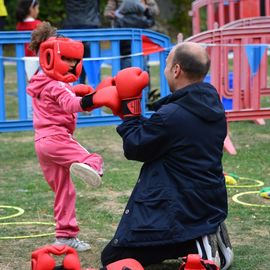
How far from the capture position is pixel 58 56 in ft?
15.8

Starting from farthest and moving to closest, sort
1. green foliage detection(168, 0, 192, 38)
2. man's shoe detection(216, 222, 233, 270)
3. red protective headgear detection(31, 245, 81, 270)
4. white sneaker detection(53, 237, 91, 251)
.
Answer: green foliage detection(168, 0, 192, 38)
white sneaker detection(53, 237, 91, 251)
man's shoe detection(216, 222, 233, 270)
red protective headgear detection(31, 245, 81, 270)

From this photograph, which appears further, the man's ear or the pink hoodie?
the pink hoodie

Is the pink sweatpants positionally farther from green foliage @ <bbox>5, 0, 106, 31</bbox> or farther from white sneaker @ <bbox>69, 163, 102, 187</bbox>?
green foliage @ <bbox>5, 0, 106, 31</bbox>

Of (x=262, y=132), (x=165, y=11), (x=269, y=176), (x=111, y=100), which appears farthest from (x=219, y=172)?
(x=165, y=11)

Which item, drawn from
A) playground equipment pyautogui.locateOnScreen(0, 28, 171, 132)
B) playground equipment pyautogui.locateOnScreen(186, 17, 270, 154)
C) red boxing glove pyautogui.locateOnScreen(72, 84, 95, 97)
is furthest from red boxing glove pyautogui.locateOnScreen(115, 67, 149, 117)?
playground equipment pyautogui.locateOnScreen(186, 17, 270, 154)

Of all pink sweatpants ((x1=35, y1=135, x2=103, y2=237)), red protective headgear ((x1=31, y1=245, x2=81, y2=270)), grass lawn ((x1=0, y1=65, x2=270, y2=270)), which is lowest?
grass lawn ((x1=0, y1=65, x2=270, y2=270))

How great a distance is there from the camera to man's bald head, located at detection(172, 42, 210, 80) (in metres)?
4.17

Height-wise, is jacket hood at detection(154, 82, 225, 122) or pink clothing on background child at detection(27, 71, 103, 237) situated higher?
jacket hood at detection(154, 82, 225, 122)

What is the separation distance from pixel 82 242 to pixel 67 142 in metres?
0.68

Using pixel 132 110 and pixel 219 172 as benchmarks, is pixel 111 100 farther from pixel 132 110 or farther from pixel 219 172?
pixel 219 172

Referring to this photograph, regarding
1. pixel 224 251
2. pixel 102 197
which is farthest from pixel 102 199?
pixel 224 251

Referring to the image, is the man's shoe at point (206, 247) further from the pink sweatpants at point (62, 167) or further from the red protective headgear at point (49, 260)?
the pink sweatpants at point (62, 167)

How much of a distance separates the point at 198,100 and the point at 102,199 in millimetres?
2382

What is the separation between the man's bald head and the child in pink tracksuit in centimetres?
86
